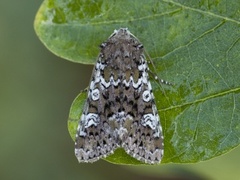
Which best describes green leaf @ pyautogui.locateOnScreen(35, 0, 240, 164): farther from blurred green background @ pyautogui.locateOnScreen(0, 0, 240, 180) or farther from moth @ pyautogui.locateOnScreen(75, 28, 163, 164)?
blurred green background @ pyautogui.locateOnScreen(0, 0, 240, 180)

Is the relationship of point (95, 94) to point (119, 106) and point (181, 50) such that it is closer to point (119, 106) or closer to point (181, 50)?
point (119, 106)

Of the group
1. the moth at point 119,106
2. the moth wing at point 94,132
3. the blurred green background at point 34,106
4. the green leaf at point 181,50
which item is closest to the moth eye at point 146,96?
the moth at point 119,106

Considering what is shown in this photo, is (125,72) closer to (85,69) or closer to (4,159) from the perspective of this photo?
(85,69)

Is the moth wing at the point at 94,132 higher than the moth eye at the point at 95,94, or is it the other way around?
the moth eye at the point at 95,94

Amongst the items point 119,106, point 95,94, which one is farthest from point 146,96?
point 95,94

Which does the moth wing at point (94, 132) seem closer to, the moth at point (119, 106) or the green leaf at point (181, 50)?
the moth at point (119, 106)

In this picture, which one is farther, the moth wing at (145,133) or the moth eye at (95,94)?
the moth eye at (95,94)
